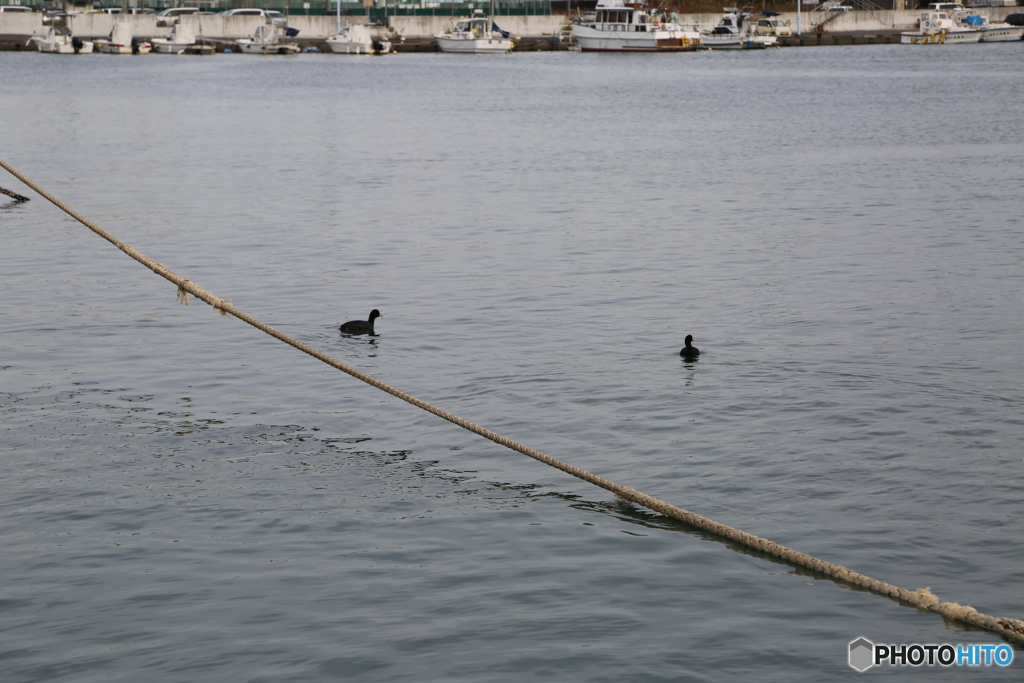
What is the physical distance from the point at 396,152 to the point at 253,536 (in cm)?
3422

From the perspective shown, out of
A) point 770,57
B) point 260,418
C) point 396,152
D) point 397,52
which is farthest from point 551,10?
point 260,418

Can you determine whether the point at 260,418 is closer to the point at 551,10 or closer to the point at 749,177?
the point at 749,177

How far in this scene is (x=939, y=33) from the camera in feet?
412

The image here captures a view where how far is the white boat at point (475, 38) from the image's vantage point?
4818 inches

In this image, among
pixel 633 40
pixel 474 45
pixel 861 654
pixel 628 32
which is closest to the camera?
pixel 861 654

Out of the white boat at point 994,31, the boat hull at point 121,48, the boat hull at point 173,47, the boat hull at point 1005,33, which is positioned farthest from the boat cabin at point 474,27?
the boat hull at point 1005,33

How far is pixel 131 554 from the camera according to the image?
1005cm

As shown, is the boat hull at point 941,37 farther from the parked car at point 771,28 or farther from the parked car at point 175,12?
the parked car at point 175,12

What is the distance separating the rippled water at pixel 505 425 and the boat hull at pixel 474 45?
90861 mm

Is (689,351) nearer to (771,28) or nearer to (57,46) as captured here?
(57,46)

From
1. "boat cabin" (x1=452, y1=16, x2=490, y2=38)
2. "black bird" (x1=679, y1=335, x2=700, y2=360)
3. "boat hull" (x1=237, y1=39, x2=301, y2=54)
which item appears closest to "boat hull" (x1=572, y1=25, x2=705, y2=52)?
"boat cabin" (x1=452, y1=16, x2=490, y2=38)

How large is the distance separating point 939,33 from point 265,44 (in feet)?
235

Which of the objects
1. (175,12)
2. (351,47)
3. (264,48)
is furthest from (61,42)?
(351,47)

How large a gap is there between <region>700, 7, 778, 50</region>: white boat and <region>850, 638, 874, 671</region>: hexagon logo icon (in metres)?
123
